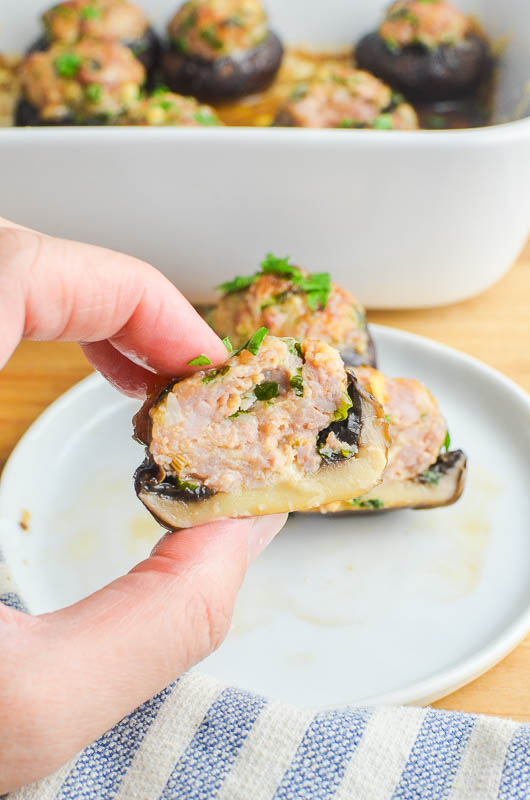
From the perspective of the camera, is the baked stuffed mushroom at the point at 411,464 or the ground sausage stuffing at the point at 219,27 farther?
the ground sausage stuffing at the point at 219,27

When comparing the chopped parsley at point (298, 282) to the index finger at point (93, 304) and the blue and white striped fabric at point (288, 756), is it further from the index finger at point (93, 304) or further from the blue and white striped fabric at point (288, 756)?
the blue and white striped fabric at point (288, 756)

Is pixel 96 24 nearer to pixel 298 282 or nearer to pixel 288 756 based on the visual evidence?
pixel 298 282

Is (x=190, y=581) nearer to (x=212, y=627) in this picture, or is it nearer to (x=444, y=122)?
(x=212, y=627)

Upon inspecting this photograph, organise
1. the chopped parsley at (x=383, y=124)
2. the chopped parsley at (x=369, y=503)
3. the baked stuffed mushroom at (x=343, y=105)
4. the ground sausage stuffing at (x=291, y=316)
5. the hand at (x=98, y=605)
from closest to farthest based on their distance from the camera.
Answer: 1. the hand at (x=98, y=605)
2. the chopped parsley at (x=369, y=503)
3. the ground sausage stuffing at (x=291, y=316)
4. the chopped parsley at (x=383, y=124)
5. the baked stuffed mushroom at (x=343, y=105)

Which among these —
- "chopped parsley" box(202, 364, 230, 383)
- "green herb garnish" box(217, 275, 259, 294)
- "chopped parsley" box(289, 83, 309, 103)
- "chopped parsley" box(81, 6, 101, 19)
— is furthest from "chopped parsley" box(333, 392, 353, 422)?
"chopped parsley" box(81, 6, 101, 19)

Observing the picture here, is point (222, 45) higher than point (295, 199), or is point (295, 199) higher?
point (222, 45)

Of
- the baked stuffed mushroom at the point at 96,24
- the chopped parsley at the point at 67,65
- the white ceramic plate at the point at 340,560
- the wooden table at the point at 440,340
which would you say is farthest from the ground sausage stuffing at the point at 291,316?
the baked stuffed mushroom at the point at 96,24

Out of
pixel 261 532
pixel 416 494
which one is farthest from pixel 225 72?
pixel 261 532
